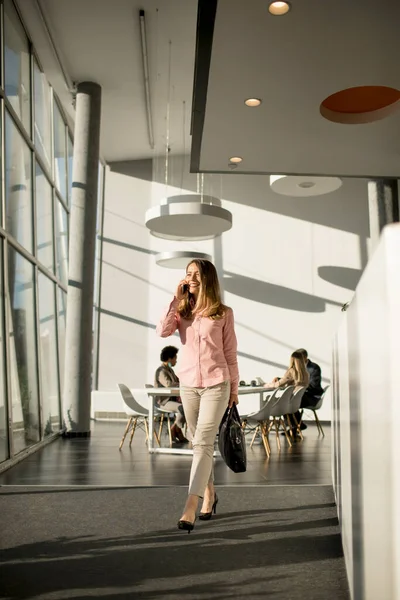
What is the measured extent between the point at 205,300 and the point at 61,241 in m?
8.91

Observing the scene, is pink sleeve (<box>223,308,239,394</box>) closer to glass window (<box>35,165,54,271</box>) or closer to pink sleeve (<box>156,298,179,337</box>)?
pink sleeve (<box>156,298,179,337</box>)

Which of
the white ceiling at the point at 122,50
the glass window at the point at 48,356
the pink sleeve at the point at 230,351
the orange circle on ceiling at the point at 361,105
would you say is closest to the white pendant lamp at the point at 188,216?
the white ceiling at the point at 122,50

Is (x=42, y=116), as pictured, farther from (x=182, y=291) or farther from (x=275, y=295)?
(x=182, y=291)

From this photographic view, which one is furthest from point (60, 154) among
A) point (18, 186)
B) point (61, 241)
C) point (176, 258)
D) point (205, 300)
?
point (205, 300)

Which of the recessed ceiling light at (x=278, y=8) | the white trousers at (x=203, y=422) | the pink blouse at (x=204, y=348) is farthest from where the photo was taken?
the recessed ceiling light at (x=278, y=8)

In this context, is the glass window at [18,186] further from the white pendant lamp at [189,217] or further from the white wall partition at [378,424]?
the white wall partition at [378,424]

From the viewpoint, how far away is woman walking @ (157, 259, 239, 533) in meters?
3.85

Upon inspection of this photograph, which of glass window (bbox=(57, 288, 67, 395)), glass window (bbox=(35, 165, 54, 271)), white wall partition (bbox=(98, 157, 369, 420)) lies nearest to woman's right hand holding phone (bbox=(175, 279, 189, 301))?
glass window (bbox=(35, 165, 54, 271))

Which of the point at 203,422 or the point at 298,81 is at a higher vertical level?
the point at 298,81

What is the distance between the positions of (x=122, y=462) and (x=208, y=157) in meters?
4.28

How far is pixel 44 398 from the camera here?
1020 cm

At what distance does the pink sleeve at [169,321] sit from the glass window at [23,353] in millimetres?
4088

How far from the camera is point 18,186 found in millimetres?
8797

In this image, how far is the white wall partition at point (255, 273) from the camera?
15469mm
